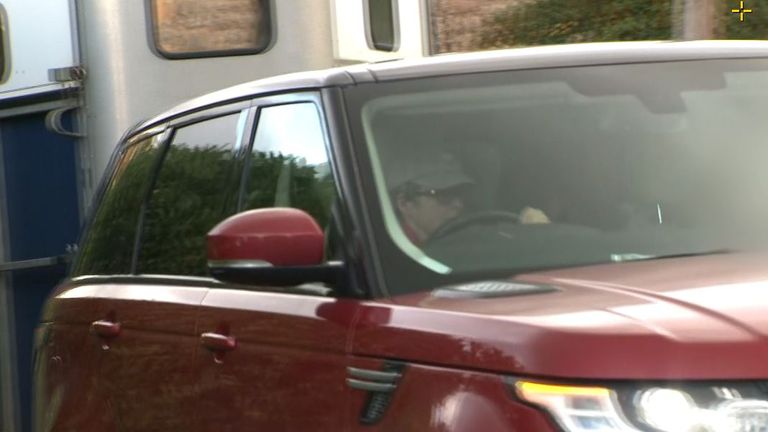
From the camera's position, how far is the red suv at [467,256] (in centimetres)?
335

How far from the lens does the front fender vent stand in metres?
3.74

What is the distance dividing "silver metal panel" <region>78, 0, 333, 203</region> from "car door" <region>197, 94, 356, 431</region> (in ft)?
12.3

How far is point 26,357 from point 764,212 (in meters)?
5.68

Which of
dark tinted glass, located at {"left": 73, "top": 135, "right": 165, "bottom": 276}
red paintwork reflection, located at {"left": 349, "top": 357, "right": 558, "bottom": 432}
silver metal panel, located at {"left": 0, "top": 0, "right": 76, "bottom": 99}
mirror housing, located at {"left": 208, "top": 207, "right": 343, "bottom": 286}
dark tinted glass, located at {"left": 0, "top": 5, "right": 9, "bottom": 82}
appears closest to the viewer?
red paintwork reflection, located at {"left": 349, "top": 357, "right": 558, "bottom": 432}

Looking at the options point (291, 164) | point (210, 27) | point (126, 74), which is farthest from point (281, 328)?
point (210, 27)

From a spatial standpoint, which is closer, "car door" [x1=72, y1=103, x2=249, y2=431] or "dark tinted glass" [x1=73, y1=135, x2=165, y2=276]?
"car door" [x1=72, y1=103, x2=249, y2=431]

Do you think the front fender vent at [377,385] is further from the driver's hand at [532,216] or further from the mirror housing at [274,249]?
the driver's hand at [532,216]

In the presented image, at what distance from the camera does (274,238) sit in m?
4.11

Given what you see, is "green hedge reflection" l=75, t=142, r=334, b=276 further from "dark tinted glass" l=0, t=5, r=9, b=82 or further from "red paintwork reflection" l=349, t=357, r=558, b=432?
"dark tinted glass" l=0, t=5, r=9, b=82

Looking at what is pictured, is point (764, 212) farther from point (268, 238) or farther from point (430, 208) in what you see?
point (268, 238)

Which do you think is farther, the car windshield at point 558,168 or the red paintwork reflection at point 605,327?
the car windshield at point 558,168

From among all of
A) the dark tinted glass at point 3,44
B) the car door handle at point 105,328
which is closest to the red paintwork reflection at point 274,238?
the car door handle at point 105,328

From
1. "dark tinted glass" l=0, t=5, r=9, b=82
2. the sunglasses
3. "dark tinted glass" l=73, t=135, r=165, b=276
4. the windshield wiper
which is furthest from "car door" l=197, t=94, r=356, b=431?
"dark tinted glass" l=0, t=5, r=9, b=82

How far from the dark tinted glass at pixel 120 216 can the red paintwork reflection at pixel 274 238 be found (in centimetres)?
155
